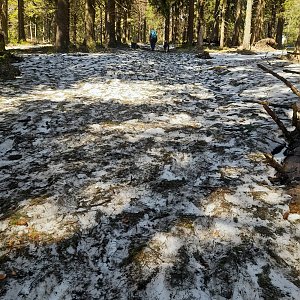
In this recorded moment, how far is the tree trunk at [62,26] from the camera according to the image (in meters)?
16.9

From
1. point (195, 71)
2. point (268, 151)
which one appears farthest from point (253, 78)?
point (268, 151)

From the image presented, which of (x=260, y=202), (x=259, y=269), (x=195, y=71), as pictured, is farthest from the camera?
(x=195, y=71)

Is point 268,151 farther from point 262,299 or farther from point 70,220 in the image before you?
point 70,220

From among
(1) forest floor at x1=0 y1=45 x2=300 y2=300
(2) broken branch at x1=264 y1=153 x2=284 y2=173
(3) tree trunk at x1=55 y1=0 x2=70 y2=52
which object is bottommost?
(1) forest floor at x1=0 y1=45 x2=300 y2=300

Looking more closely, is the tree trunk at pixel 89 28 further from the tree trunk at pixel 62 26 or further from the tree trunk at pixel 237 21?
the tree trunk at pixel 237 21

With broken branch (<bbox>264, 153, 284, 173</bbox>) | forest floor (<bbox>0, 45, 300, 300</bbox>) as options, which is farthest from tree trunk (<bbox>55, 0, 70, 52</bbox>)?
broken branch (<bbox>264, 153, 284, 173</bbox>)

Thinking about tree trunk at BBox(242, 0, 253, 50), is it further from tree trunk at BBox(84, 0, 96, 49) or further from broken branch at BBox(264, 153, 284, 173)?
broken branch at BBox(264, 153, 284, 173)

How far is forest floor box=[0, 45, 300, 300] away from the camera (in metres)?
2.39

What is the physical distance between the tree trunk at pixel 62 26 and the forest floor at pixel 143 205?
11802 millimetres

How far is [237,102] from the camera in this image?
23.9 ft

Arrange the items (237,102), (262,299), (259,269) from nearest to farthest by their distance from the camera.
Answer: (262,299)
(259,269)
(237,102)

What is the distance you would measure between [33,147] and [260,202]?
3.28m

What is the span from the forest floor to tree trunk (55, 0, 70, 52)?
11802 mm

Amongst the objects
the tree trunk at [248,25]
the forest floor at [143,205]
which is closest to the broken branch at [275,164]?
the forest floor at [143,205]
